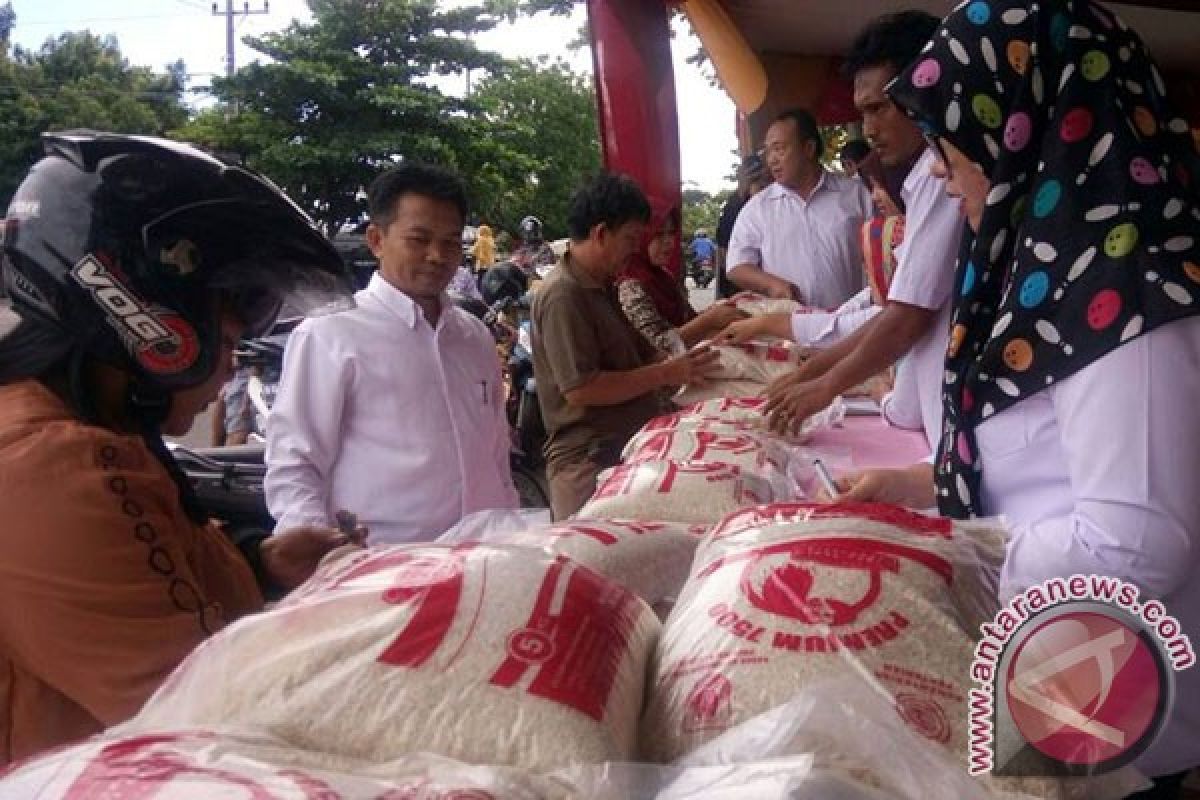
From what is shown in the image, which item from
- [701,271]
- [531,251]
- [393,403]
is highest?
[531,251]

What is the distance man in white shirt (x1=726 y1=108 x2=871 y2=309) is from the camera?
4969 millimetres

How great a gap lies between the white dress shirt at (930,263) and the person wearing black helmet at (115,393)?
1.50 m

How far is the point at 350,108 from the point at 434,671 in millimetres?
26442

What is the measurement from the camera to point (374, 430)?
2484mm

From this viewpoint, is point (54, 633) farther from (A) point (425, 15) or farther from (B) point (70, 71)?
(B) point (70, 71)

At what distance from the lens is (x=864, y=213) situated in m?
5.00

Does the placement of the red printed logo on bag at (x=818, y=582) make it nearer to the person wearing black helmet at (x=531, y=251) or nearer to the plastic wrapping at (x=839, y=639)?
the plastic wrapping at (x=839, y=639)

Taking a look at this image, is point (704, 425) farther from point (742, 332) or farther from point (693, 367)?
point (742, 332)

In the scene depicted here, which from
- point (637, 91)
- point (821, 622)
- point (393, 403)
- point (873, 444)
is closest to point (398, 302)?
point (393, 403)

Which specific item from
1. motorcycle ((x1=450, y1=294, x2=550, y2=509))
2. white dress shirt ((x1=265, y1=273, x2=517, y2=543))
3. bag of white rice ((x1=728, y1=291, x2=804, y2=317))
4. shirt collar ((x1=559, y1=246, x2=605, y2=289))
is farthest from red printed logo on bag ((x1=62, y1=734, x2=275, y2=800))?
bag of white rice ((x1=728, y1=291, x2=804, y2=317))

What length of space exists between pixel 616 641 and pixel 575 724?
0.18 m

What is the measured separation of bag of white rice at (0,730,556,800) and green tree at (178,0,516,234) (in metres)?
24.5

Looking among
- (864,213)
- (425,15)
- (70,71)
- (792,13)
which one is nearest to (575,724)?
(864,213)

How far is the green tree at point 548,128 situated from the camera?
31.5 metres
